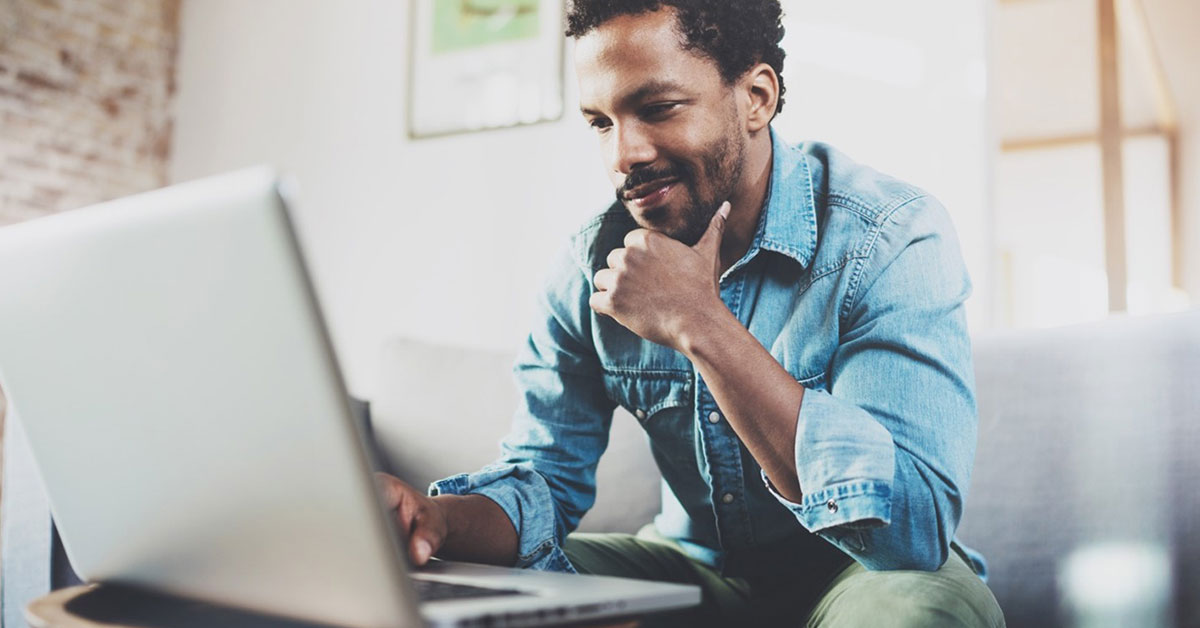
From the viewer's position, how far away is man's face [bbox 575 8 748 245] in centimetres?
115

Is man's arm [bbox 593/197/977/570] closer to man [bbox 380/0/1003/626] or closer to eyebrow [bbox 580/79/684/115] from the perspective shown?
man [bbox 380/0/1003/626]

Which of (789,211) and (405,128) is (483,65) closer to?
(405,128)

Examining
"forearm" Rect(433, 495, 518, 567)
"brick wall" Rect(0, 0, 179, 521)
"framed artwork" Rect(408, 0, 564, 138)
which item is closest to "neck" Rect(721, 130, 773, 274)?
"forearm" Rect(433, 495, 518, 567)

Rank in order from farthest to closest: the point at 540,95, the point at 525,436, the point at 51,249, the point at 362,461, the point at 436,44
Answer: the point at 436,44 < the point at 540,95 < the point at 525,436 < the point at 51,249 < the point at 362,461

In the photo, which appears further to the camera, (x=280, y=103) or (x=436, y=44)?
(x=280, y=103)

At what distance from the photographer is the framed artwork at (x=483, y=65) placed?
2.82 meters

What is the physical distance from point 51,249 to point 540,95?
7.50 ft

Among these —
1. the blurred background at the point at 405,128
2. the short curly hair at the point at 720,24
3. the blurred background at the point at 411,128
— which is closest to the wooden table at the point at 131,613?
the short curly hair at the point at 720,24

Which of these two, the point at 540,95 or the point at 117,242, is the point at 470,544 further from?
the point at 540,95

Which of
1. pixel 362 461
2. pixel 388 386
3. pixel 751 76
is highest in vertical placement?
pixel 751 76

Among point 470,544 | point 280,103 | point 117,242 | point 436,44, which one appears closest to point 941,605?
point 470,544

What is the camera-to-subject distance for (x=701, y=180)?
118 centimetres

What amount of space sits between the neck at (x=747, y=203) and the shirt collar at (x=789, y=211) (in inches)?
0.7

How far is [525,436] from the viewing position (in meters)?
1.24
